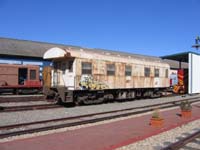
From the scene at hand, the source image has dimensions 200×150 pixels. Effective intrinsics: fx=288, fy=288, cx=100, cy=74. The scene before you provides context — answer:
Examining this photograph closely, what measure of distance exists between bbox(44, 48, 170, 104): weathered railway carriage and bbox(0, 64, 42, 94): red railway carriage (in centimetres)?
886

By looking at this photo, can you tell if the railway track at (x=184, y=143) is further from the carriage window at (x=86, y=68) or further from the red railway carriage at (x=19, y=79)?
the red railway carriage at (x=19, y=79)

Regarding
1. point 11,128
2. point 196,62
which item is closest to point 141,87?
point 196,62

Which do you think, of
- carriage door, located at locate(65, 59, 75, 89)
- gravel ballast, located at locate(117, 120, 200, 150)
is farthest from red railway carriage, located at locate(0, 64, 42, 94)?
gravel ballast, located at locate(117, 120, 200, 150)

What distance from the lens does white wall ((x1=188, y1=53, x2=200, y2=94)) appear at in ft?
107

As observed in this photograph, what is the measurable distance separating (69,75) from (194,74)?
800 inches

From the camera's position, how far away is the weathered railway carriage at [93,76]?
17656 mm

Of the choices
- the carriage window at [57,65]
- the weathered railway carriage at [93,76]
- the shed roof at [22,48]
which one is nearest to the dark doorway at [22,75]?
the shed roof at [22,48]

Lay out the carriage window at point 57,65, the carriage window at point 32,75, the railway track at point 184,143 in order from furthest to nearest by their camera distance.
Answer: the carriage window at point 32,75 → the carriage window at point 57,65 → the railway track at point 184,143

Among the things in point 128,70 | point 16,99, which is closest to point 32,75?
point 16,99

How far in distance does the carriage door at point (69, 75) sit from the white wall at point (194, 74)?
18598 millimetres

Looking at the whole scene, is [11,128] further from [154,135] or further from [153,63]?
[153,63]

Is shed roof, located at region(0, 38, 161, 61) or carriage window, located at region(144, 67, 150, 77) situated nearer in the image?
carriage window, located at region(144, 67, 150, 77)

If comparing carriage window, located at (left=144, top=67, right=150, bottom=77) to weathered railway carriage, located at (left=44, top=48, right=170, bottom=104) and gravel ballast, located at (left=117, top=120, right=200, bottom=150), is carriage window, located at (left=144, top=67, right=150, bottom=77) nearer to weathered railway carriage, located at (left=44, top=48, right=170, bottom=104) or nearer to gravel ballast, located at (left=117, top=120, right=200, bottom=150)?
weathered railway carriage, located at (left=44, top=48, right=170, bottom=104)

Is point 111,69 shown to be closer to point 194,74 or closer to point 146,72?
point 146,72
